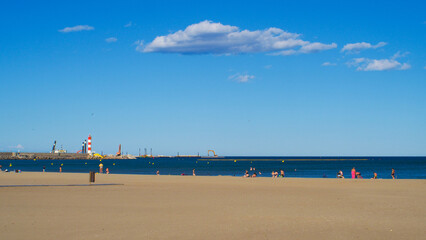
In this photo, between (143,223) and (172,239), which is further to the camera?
(143,223)

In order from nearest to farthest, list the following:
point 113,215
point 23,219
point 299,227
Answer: point 299,227 < point 23,219 < point 113,215

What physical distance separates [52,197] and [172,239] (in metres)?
13.5

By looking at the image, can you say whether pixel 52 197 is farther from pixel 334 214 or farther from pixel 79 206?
pixel 334 214

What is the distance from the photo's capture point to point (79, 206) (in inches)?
785

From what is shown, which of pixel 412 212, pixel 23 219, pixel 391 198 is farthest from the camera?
pixel 391 198

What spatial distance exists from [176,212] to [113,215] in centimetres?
258

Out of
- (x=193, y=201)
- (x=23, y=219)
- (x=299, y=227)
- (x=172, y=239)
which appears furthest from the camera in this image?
(x=193, y=201)

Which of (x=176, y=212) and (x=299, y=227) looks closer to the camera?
(x=299, y=227)

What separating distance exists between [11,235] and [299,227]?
9.01m

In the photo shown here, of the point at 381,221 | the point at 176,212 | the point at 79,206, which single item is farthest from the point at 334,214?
the point at 79,206

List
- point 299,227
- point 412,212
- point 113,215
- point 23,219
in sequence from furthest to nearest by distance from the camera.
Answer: point 412,212 → point 113,215 → point 23,219 → point 299,227

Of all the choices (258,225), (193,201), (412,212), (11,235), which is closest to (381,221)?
(412,212)

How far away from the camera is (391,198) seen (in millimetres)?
25109

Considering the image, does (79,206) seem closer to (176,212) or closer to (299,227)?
(176,212)
